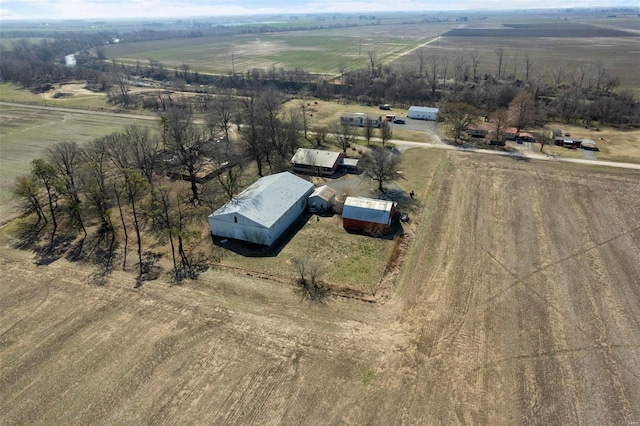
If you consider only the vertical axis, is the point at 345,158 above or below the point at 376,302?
above

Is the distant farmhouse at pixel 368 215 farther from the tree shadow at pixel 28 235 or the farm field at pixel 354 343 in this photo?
the tree shadow at pixel 28 235

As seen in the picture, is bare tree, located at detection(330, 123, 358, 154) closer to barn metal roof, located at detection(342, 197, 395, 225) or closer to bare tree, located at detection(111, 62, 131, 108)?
barn metal roof, located at detection(342, 197, 395, 225)

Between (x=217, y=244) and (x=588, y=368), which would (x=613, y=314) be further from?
(x=217, y=244)

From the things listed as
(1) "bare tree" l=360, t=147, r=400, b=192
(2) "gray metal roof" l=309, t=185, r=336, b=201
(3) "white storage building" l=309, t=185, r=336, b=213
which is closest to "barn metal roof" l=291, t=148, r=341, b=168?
(1) "bare tree" l=360, t=147, r=400, b=192

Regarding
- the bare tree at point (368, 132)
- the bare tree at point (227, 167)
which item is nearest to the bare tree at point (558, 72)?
the bare tree at point (368, 132)

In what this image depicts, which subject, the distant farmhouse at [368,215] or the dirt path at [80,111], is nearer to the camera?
the distant farmhouse at [368,215]

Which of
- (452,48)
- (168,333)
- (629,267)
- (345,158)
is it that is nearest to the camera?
(168,333)

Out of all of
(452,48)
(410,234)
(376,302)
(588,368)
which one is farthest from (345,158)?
(452,48)
